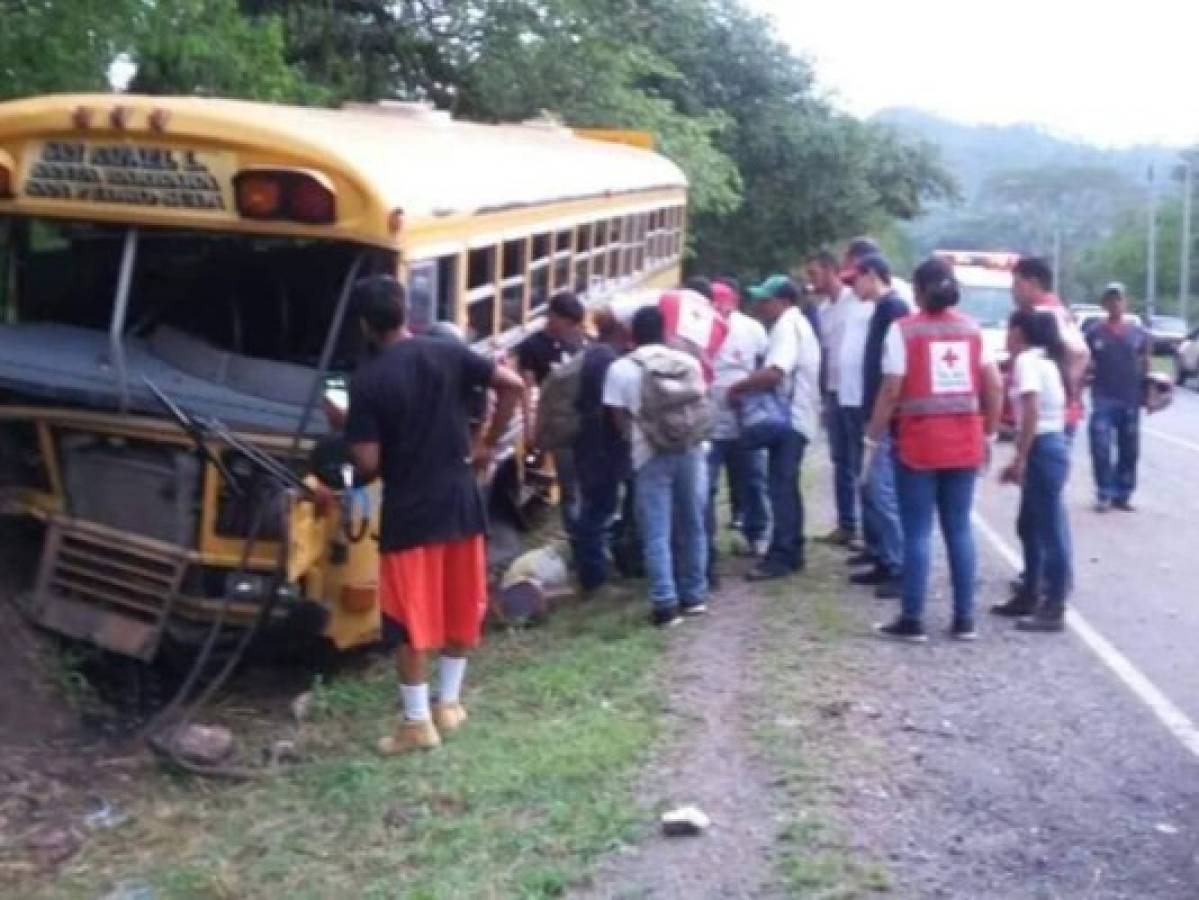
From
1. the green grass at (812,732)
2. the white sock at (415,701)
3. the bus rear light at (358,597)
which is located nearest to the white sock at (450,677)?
the white sock at (415,701)

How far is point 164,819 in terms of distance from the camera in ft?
27.8

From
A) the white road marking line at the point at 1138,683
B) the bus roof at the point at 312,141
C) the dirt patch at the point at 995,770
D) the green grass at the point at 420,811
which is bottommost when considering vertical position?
the green grass at the point at 420,811

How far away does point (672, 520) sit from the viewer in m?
11.0

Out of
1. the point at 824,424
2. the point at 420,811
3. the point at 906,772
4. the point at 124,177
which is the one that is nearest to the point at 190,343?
the point at 124,177

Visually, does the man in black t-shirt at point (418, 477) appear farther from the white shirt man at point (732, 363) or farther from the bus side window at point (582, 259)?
the bus side window at point (582, 259)

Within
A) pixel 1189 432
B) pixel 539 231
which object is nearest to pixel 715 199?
pixel 1189 432

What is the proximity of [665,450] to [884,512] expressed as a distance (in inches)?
61.8

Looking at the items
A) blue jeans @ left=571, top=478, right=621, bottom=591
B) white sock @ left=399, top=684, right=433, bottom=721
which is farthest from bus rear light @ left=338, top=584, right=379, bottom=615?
blue jeans @ left=571, top=478, right=621, bottom=591

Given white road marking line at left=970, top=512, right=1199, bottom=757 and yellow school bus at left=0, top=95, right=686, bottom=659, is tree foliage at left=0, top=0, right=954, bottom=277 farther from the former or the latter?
white road marking line at left=970, top=512, right=1199, bottom=757

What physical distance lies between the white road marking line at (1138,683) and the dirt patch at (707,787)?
159 centimetres

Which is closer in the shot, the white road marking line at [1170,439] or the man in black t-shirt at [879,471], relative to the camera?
the man in black t-shirt at [879,471]

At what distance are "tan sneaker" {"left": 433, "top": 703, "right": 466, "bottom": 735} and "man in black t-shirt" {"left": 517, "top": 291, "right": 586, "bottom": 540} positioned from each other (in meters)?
2.88

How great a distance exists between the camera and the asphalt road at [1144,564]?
10695mm

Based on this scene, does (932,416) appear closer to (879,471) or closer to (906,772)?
(879,471)
